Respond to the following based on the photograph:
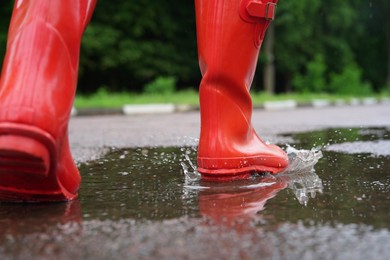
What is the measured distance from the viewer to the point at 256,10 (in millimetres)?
1785

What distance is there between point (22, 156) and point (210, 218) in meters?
0.39

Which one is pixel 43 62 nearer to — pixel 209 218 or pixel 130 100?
pixel 209 218

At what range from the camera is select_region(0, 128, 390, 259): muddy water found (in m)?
0.99

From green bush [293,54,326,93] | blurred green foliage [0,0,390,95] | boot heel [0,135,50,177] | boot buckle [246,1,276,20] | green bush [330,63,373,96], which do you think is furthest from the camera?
green bush [330,63,373,96]

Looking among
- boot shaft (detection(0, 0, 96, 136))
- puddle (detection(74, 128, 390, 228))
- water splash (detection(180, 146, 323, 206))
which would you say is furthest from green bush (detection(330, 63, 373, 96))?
boot shaft (detection(0, 0, 96, 136))

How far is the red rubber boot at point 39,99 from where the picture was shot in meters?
1.23

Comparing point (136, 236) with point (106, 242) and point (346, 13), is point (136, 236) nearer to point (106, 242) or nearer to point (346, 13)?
point (106, 242)

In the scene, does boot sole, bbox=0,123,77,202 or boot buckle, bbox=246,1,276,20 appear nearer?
boot sole, bbox=0,123,77,202

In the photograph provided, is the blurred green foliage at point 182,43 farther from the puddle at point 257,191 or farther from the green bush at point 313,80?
the puddle at point 257,191

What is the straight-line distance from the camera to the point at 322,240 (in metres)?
1.04

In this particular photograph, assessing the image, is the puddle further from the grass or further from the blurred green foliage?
the blurred green foliage

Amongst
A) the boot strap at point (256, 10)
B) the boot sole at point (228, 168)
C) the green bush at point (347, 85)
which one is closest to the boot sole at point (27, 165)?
the boot sole at point (228, 168)

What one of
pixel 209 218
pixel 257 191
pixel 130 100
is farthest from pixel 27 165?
pixel 130 100

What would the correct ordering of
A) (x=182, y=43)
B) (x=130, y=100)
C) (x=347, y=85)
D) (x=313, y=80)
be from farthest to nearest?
(x=347, y=85) < (x=313, y=80) < (x=182, y=43) < (x=130, y=100)
